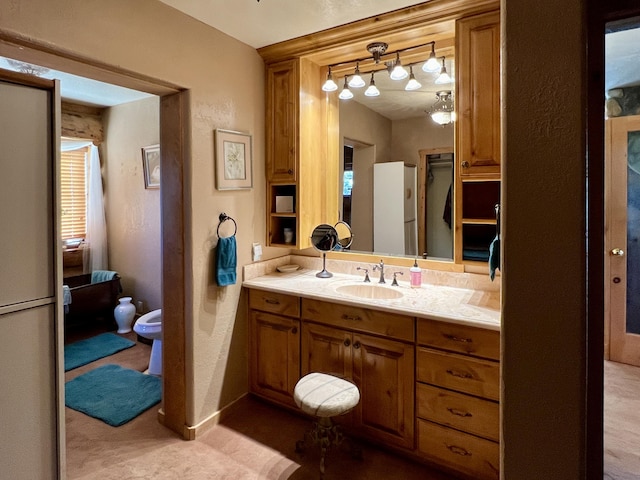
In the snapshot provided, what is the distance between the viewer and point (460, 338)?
1834 millimetres

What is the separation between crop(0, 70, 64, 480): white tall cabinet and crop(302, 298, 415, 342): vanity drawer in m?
1.27

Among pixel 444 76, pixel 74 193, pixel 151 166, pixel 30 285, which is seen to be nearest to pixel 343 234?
pixel 444 76

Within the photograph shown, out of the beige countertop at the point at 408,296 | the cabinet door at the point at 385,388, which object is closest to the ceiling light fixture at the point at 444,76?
the beige countertop at the point at 408,296

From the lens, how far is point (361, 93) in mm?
2764

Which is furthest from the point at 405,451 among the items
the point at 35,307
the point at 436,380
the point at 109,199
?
the point at 109,199

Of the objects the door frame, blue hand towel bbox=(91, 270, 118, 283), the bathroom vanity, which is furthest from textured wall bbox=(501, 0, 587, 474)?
blue hand towel bbox=(91, 270, 118, 283)

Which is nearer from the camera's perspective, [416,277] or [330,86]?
[416,277]

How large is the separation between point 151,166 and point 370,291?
8.81 feet

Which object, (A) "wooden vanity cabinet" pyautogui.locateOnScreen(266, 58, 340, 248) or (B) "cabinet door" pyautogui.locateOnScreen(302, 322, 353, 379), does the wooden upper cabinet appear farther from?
(B) "cabinet door" pyautogui.locateOnScreen(302, 322, 353, 379)

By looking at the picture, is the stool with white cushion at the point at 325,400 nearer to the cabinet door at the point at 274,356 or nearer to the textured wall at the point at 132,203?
the cabinet door at the point at 274,356

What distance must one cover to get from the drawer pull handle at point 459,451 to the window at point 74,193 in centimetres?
427

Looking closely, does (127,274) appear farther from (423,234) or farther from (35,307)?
(423,234)

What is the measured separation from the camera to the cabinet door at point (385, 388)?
2.00 meters

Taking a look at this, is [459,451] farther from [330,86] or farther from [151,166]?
[151,166]
